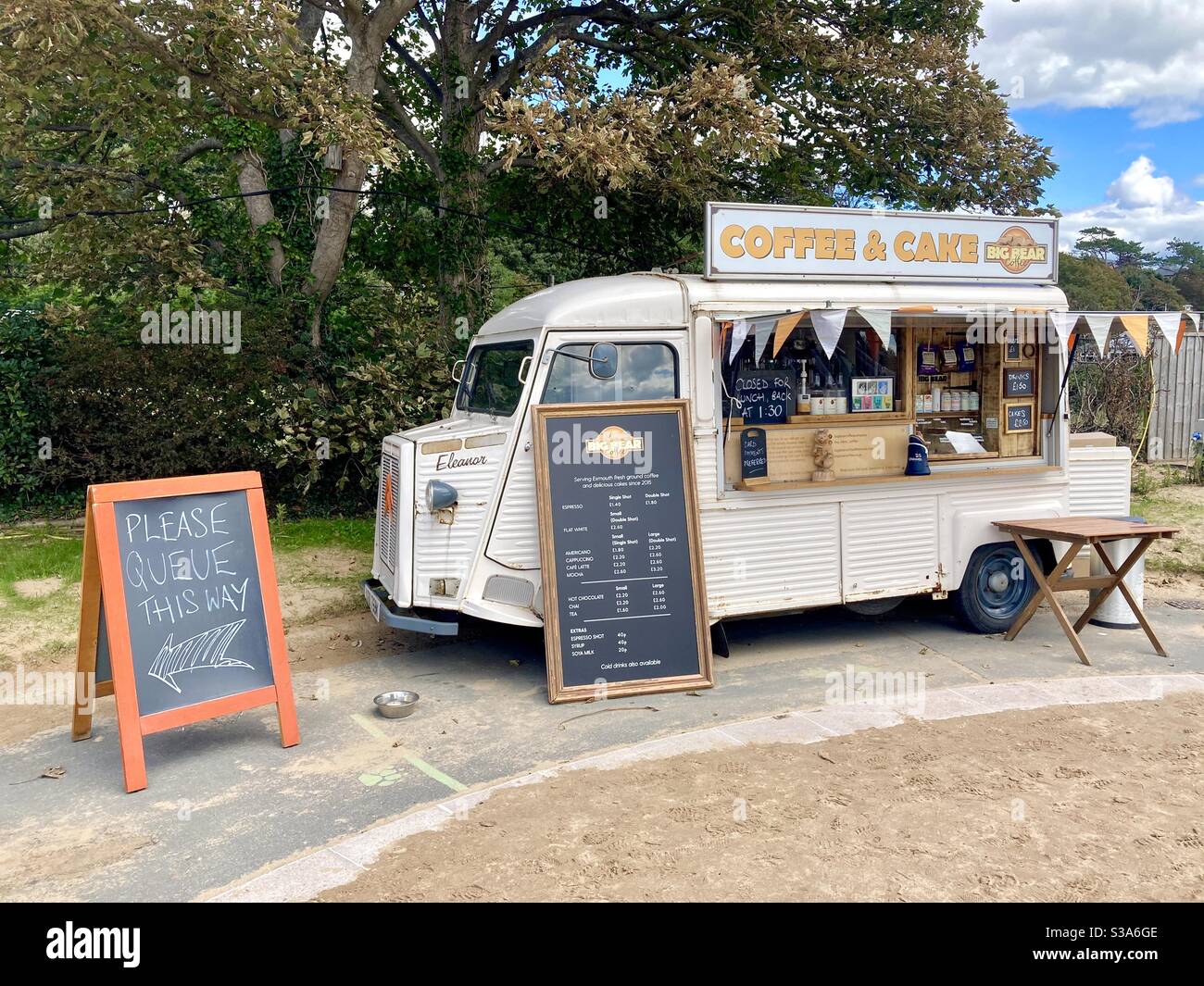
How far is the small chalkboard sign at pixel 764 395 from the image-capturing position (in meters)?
7.21

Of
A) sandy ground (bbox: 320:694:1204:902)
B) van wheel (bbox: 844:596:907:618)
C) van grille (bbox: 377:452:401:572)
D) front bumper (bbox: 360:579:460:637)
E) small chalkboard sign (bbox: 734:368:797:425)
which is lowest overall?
sandy ground (bbox: 320:694:1204:902)

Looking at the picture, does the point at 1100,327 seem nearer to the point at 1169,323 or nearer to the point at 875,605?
the point at 1169,323

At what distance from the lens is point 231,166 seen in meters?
11.8

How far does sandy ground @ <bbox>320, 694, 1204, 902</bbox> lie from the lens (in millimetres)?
3934

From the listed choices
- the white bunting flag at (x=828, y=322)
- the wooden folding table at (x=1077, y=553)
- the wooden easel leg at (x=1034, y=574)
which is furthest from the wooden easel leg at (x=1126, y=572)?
the white bunting flag at (x=828, y=322)

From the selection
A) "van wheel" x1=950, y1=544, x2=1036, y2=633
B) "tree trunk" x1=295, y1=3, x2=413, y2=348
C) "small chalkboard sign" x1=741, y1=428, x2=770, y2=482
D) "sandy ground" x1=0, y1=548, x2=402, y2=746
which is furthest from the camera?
"tree trunk" x1=295, y1=3, x2=413, y2=348

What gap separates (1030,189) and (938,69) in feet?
6.73

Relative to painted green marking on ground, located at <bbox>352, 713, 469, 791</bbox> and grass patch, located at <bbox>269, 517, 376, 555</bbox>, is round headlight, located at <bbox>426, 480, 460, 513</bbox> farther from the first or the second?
grass patch, located at <bbox>269, 517, 376, 555</bbox>

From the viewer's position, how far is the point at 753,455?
23.1 ft

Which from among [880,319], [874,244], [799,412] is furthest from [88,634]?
[874,244]

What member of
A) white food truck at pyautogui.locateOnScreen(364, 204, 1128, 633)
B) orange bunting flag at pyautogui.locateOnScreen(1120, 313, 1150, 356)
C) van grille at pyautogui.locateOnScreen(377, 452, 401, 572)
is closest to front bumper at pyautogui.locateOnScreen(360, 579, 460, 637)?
white food truck at pyautogui.locateOnScreen(364, 204, 1128, 633)

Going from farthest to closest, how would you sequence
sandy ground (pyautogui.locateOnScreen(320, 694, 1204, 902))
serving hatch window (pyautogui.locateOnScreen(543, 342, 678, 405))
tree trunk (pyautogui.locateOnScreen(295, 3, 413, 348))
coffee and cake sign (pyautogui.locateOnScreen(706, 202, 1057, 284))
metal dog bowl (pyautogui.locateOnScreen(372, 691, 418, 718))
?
tree trunk (pyautogui.locateOnScreen(295, 3, 413, 348))
coffee and cake sign (pyautogui.locateOnScreen(706, 202, 1057, 284))
serving hatch window (pyautogui.locateOnScreen(543, 342, 678, 405))
metal dog bowl (pyautogui.locateOnScreen(372, 691, 418, 718))
sandy ground (pyautogui.locateOnScreen(320, 694, 1204, 902))

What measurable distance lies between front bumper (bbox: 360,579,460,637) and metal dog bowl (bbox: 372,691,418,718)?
42 centimetres

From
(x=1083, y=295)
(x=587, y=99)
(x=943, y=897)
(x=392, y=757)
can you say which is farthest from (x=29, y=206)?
(x=1083, y=295)
